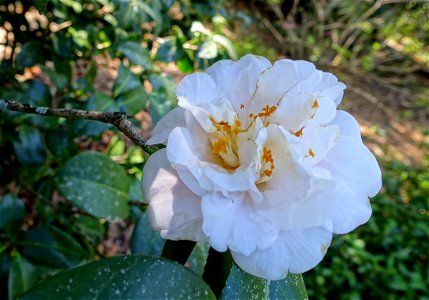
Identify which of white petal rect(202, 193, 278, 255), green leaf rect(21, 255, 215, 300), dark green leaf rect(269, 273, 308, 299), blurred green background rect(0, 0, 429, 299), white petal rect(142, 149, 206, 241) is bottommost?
blurred green background rect(0, 0, 429, 299)

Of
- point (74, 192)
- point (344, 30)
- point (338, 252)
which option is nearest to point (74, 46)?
point (74, 192)

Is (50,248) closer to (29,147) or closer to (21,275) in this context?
(21,275)

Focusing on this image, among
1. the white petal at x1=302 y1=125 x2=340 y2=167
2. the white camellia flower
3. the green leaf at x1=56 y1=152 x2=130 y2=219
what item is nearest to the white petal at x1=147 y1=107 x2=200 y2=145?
the white camellia flower

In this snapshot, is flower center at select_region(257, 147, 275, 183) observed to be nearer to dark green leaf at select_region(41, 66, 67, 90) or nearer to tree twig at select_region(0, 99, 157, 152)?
tree twig at select_region(0, 99, 157, 152)

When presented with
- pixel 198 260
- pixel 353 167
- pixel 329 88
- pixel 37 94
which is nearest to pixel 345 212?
pixel 353 167

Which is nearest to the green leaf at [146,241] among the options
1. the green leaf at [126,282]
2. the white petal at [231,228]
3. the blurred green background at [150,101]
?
the blurred green background at [150,101]

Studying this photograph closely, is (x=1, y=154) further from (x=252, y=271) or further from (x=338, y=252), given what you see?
(x=338, y=252)
